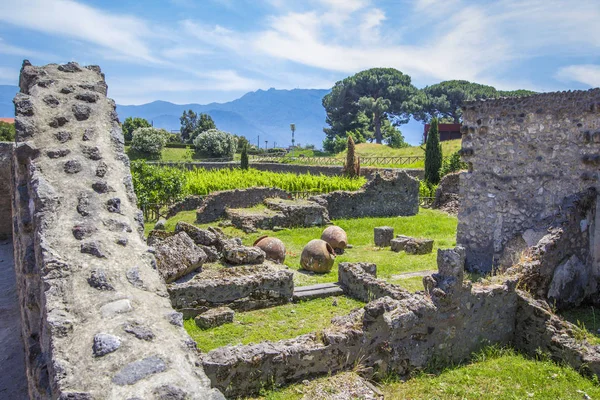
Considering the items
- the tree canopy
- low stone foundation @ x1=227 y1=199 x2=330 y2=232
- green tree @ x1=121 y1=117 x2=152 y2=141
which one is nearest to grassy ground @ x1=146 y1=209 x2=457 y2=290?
low stone foundation @ x1=227 y1=199 x2=330 y2=232

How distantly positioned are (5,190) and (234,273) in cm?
545

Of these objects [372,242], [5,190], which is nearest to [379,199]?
[372,242]

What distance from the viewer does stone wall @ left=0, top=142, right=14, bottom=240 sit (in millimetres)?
10297

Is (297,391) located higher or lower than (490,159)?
lower

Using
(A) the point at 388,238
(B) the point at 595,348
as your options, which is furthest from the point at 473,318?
(A) the point at 388,238

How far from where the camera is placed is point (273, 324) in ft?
29.6

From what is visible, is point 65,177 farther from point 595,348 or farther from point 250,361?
point 595,348

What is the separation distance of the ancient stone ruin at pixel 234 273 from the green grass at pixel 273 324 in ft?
1.07

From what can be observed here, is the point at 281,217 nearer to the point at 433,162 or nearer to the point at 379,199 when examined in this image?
the point at 379,199

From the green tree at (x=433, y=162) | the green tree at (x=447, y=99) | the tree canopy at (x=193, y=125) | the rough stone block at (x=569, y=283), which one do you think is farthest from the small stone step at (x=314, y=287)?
the green tree at (x=447, y=99)

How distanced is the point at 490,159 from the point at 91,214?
33.2 feet

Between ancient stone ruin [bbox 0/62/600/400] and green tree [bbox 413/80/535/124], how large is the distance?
71008 millimetres

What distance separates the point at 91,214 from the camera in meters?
4.09

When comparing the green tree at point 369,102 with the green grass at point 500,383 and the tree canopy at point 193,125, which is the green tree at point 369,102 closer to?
the tree canopy at point 193,125
